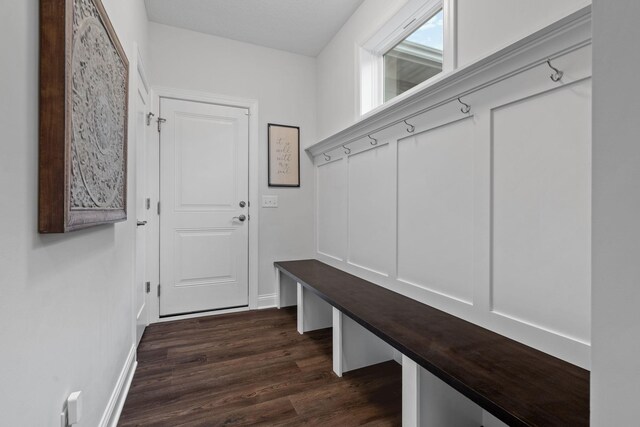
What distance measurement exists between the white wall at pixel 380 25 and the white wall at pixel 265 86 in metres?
0.26

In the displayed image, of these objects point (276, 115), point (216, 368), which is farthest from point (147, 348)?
point (276, 115)

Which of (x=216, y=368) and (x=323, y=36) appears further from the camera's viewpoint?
(x=323, y=36)

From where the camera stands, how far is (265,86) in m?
3.09

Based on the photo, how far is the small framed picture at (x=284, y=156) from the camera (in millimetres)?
3105

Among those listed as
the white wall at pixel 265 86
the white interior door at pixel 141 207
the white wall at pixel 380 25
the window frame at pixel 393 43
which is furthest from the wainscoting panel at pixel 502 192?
the white interior door at pixel 141 207

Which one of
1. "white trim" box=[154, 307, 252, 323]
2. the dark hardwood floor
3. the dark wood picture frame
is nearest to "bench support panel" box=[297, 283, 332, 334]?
the dark hardwood floor

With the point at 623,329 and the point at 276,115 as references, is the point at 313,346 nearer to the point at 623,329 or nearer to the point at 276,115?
the point at 623,329

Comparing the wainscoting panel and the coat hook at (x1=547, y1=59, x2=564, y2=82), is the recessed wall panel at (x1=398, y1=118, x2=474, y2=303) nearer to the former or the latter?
the wainscoting panel

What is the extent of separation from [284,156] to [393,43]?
1410 mm

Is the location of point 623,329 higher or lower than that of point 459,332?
higher

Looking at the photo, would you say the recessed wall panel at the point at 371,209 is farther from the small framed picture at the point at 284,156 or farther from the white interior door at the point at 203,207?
the white interior door at the point at 203,207

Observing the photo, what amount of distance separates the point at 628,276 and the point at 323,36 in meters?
3.03

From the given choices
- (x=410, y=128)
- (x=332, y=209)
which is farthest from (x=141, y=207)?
(x=410, y=128)

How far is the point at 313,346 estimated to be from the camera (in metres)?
2.22
